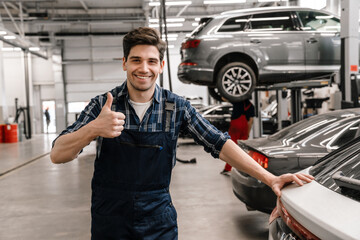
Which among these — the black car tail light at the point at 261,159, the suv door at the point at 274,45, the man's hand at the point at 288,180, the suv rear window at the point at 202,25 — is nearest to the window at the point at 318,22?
the suv door at the point at 274,45

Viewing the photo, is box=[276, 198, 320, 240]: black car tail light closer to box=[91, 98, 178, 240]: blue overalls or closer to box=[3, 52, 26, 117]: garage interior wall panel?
box=[91, 98, 178, 240]: blue overalls

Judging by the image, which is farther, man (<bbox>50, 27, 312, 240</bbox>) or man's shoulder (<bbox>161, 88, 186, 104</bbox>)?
man's shoulder (<bbox>161, 88, 186, 104</bbox>)

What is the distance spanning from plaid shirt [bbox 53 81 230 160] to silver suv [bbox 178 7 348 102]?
195 inches

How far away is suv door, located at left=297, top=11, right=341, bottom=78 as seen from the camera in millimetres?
7078

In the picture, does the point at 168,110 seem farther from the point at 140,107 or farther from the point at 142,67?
the point at 142,67

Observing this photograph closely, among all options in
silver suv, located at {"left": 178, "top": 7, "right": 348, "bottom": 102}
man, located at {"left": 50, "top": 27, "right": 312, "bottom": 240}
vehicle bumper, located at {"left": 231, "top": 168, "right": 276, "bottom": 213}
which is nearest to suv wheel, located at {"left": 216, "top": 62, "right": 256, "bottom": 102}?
silver suv, located at {"left": 178, "top": 7, "right": 348, "bottom": 102}

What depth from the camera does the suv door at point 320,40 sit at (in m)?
7.08

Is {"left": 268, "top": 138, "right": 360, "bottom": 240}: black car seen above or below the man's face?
below

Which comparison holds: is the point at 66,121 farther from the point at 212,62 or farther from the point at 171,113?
the point at 171,113

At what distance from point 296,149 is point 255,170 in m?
1.99

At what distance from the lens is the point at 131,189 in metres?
1.71

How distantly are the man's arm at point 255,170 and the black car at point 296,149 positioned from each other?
180cm

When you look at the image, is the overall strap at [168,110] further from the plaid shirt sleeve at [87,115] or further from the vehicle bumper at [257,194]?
the vehicle bumper at [257,194]

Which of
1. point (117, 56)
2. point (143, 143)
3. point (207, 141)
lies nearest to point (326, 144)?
point (207, 141)
